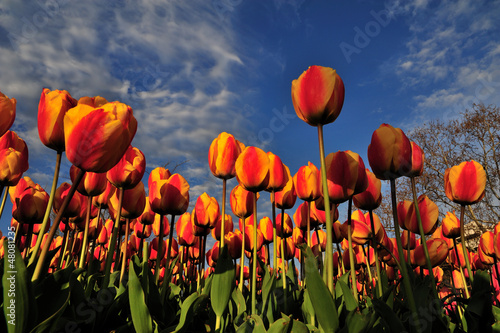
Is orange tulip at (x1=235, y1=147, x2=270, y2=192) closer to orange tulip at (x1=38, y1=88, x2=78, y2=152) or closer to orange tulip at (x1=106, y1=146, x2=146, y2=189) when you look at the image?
orange tulip at (x1=106, y1=146, x2=146, y2=189)

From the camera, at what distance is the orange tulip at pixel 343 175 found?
152cm

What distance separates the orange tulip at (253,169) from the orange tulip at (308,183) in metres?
0.30

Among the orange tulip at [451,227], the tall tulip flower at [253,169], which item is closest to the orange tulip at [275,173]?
the tall tulip flower at [253,169]

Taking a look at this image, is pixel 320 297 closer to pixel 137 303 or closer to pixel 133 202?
pixel 137 303

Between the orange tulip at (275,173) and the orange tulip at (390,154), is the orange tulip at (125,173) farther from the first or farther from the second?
the orange tulip at (390,154)

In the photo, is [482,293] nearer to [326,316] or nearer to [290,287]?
[326,316]

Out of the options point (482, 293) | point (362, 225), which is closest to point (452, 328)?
point (482, 293)

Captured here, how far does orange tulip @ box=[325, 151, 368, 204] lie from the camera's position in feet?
4.97

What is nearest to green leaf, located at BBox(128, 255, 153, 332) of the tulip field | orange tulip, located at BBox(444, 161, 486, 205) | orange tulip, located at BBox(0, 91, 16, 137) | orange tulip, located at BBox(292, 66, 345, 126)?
the tulip field

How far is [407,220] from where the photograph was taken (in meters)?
2.19

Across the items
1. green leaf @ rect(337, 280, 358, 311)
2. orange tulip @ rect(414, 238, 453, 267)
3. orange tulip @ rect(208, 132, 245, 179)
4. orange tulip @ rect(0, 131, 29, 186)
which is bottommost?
green leaf @ rect(337, 280, 358, 311)

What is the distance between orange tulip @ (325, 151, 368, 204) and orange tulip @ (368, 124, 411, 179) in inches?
4.9

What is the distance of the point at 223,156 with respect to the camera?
1.93 meters

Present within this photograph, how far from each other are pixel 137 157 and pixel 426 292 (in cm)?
146
